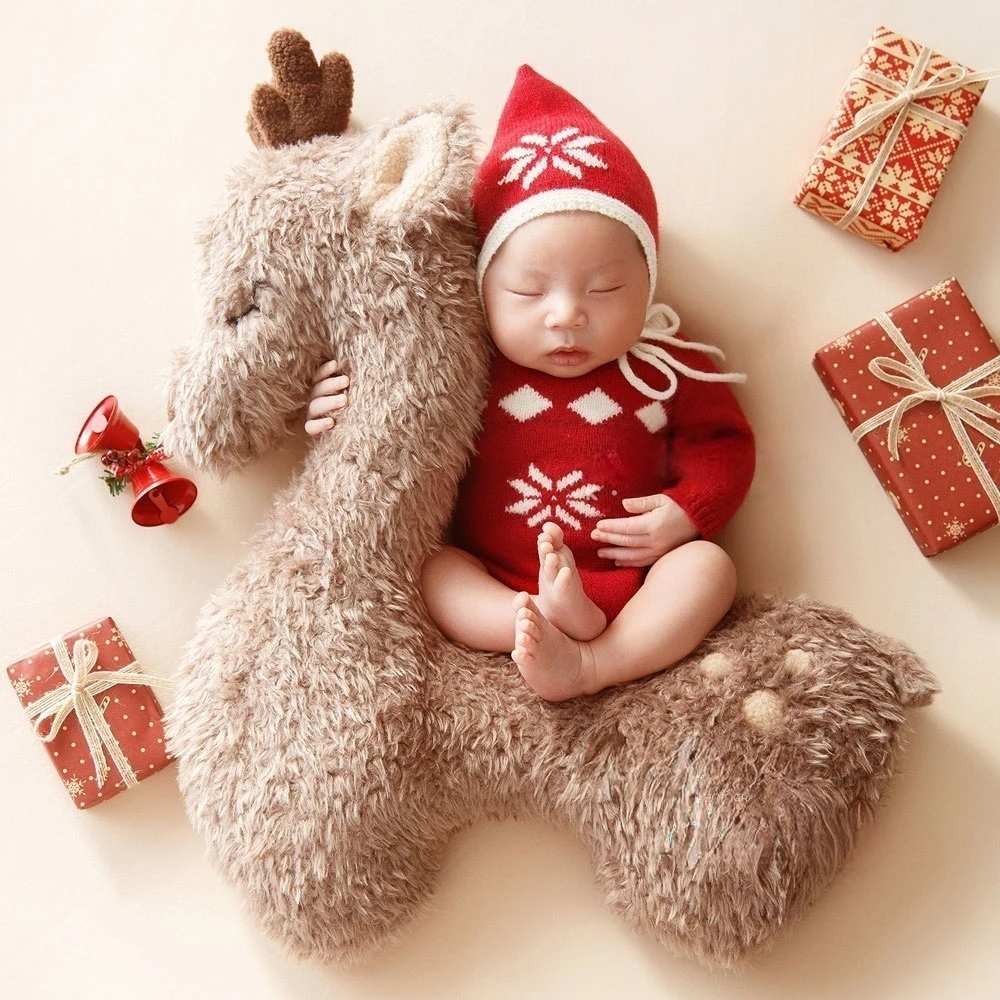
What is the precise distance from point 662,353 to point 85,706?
2.77 ft

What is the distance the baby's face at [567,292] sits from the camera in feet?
3.31

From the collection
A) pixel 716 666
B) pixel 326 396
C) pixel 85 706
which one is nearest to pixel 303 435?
pixel 326 396

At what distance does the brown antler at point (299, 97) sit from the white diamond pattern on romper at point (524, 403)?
389mm

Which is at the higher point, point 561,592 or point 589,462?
point 589,462

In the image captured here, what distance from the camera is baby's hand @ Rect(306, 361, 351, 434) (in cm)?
106

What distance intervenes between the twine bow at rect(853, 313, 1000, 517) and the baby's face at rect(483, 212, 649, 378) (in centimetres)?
33

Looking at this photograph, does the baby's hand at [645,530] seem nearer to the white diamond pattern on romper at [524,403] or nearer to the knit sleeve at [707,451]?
the knit sleeve at [707,451]

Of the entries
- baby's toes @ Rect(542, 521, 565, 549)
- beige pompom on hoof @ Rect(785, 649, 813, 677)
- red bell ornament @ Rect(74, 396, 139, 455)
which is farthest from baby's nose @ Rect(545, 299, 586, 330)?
red bell ornament @ Rect(74, 396, 139, 455)

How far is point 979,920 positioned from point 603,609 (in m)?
0.60

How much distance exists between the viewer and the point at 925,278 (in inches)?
47.4

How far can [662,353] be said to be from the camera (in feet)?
3.66

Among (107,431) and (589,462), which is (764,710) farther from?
(107,431)

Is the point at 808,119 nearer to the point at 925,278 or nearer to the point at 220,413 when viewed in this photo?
the point at 925,278

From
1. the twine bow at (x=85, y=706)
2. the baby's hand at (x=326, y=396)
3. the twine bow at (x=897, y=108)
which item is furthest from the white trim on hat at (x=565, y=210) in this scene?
the twine bow at (x=85, y=706)
